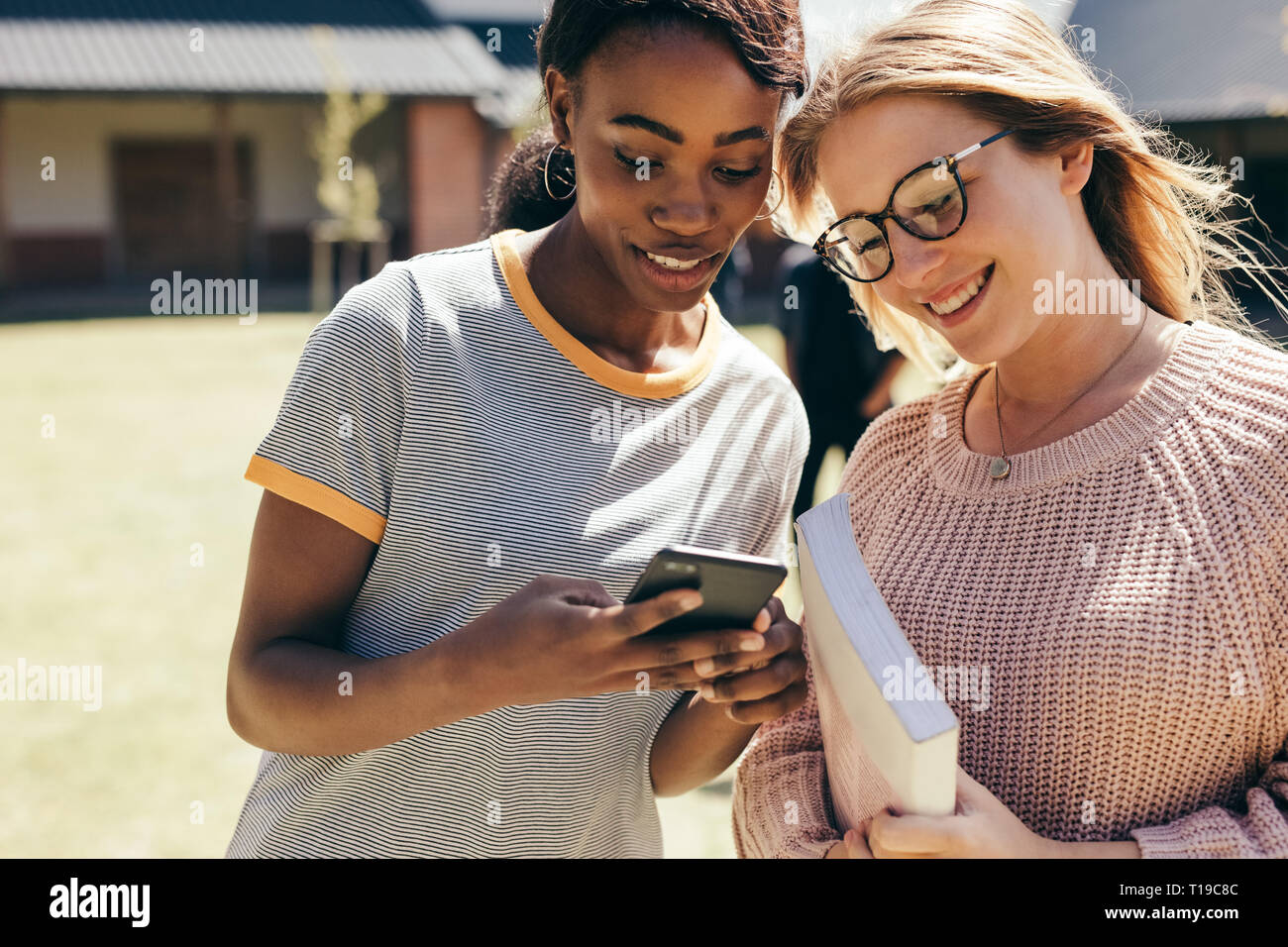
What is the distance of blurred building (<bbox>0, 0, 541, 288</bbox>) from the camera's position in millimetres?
20531

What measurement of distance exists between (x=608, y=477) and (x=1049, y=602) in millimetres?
689

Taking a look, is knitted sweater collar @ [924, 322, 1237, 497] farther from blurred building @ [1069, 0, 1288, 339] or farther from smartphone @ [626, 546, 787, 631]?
blurred building @ [1069, 0, 1288, 339]

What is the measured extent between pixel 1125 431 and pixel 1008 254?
1.04 ft

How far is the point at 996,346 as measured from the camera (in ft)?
5.76

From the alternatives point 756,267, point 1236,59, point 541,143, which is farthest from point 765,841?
point 756,267

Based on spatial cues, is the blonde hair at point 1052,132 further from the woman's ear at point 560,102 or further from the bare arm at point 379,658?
the bare arm at point 379,658

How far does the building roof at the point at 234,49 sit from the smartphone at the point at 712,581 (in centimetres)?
2112

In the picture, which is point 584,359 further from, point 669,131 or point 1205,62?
point 1205,62

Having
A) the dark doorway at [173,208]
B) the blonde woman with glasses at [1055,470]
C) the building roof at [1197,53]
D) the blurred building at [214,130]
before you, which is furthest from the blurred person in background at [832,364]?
the dark doorway at [173,208]

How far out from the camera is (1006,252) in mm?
1692

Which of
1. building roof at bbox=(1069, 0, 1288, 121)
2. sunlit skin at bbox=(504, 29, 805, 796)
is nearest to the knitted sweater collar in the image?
sunlit skin at bbox=(504, 29, 805, 796)

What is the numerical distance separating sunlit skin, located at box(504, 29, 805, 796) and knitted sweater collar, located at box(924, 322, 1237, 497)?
46 cm

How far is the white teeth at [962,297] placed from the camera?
173 centimetres
